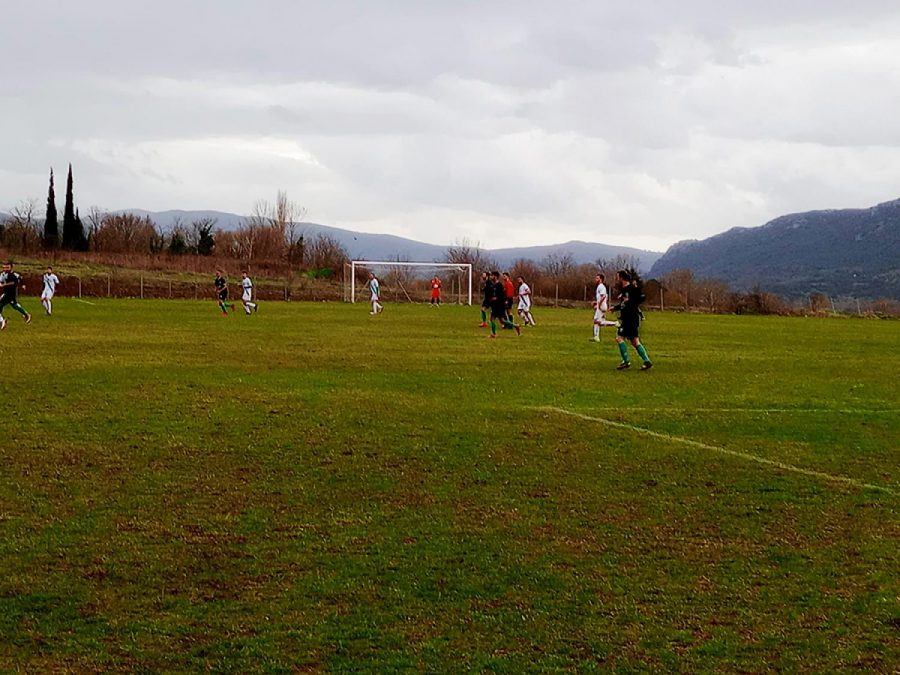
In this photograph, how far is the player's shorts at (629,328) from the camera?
21281mm

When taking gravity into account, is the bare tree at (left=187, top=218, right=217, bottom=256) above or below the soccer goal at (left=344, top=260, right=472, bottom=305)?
above

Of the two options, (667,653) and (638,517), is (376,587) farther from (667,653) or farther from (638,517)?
(638,517)

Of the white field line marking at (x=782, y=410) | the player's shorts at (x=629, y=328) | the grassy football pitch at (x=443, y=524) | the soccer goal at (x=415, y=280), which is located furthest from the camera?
the soccer goal at (x=415, y=280)

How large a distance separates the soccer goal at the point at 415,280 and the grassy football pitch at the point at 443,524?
50.5 metres

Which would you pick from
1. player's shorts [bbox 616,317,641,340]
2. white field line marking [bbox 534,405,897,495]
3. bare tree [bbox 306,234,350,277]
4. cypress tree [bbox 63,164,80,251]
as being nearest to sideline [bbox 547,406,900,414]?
white field line marking [bbox 534,405,897,495]

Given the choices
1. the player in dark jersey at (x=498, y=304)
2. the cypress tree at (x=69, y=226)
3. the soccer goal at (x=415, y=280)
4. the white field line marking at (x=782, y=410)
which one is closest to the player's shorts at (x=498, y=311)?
the player in dark jersey at (x=498, y=304)

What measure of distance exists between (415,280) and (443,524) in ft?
207

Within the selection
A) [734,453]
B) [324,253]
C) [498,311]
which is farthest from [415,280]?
[734,453]

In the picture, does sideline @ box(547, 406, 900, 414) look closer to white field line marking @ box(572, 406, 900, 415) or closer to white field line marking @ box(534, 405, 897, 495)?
white field line marking @ box(572, 406, 900, 415)

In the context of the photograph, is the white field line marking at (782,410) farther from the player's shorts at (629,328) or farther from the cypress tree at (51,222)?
the cypress tree at (51,222)

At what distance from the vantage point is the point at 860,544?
8.72 metres

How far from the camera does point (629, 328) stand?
21.3 metres

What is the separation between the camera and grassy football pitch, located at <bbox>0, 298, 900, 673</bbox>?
6.54m

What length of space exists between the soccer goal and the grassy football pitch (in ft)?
166
